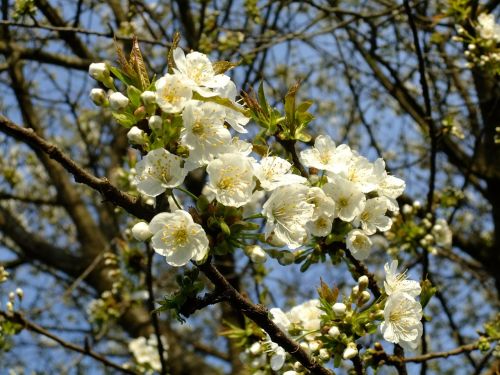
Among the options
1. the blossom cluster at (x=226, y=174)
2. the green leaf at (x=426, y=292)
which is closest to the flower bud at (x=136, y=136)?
the blossom cluster at (x=226, y=174)

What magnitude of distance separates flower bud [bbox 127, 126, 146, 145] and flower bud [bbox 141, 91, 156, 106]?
0.07 metres

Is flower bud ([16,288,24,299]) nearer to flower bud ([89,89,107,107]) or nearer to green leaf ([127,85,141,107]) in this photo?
flower bud ([89,89,107,107])

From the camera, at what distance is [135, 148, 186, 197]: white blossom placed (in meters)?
1.47

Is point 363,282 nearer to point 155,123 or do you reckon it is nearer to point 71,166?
point 155,123

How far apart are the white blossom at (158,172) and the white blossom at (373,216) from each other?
0.65 meters

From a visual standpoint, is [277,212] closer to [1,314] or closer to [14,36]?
[1,314]

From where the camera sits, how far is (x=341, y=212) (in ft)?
5.80

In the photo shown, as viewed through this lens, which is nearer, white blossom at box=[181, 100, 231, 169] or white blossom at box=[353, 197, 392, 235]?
white blossom at box=[181, 100, 231, 169]

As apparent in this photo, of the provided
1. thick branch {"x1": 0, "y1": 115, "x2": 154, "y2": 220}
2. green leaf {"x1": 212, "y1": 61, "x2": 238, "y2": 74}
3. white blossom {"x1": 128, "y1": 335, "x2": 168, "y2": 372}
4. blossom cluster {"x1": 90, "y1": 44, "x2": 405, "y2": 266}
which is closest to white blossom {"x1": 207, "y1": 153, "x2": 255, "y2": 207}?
blossom cluster {"x1": 90, "y1": 44, "x2": 405, "y2": 266}

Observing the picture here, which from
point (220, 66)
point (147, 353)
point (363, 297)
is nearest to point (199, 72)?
point (220, 66)

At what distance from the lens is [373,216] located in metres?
1.87

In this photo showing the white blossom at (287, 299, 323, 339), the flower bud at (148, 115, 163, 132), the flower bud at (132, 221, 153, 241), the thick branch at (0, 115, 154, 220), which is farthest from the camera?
the white blossom at (287, 299, 323, 339)

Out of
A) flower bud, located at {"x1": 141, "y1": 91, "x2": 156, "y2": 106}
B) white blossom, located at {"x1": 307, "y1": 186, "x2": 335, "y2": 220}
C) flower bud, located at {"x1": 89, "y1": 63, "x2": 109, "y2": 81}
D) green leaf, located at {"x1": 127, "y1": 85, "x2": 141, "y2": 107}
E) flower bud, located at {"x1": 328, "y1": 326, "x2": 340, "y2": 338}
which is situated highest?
flower bud, located at {"x1": 89, "y1": 63, "x2": 109, "y2": 81}

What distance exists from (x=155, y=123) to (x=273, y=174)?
0.39 m
